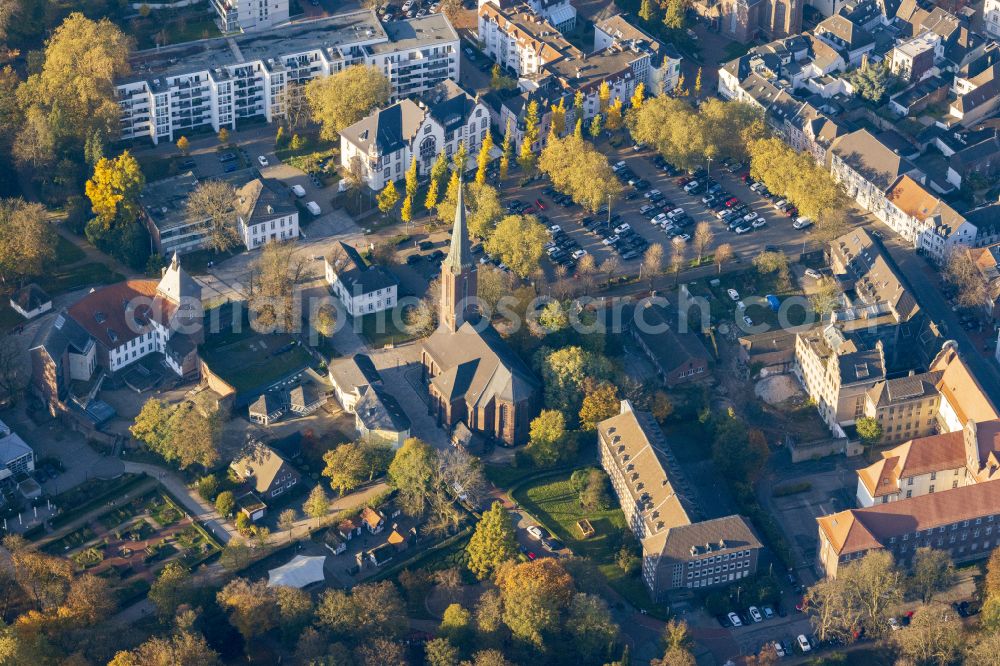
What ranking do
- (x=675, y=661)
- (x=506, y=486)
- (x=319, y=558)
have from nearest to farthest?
1. (x=675, y=661)
2. (x=319, y=558)
3. (x=506, y=486)

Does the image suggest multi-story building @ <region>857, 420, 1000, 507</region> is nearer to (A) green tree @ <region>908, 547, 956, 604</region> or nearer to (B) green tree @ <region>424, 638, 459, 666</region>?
(A) green tree @ <region>908, 547, 956, 604</region>

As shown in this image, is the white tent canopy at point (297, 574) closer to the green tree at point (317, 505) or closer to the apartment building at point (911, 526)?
the green tree at point (317, 505)

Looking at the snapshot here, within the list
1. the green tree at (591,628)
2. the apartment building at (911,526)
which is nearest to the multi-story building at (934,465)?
the apartment building at (911,526)

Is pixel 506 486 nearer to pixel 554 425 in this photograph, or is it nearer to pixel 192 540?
pixel 554 425

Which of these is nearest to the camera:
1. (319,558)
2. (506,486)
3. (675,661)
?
(675,661)

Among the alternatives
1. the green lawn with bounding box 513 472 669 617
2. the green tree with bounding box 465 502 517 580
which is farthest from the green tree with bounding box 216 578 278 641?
the green lawn with bounding box 513 472 669 617

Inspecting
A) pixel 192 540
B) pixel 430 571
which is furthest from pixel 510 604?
pixel 192 540

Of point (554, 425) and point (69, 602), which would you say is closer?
point (69, 602)
